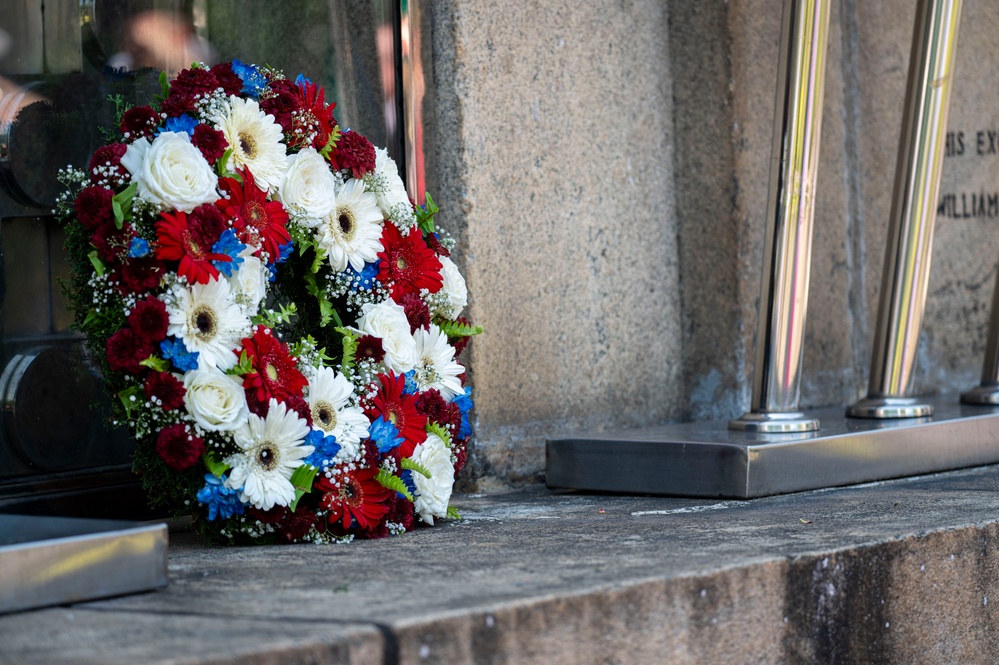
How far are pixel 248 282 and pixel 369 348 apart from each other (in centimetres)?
26

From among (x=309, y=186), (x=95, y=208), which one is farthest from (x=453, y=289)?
(x=95, y=208)

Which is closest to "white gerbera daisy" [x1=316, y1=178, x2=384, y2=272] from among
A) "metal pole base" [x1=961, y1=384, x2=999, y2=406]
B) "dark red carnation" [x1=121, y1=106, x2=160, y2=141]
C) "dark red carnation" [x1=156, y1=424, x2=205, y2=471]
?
"dark red carnation" [x1=121, y1=106, x2=160, y2=141]

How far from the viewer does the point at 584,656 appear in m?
1.60

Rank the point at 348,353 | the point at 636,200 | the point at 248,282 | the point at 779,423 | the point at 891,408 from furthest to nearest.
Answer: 1. the point at 636,200
2. the point at 891,408
3. the point at 779,423
4. the point at 348,353
5. the point at 248,282

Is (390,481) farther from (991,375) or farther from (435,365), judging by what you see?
(991,375)

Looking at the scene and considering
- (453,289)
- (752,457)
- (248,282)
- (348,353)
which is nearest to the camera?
(248,282)

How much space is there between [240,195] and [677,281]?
5.06 feet

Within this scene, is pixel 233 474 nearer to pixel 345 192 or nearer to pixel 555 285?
pixel 345 192

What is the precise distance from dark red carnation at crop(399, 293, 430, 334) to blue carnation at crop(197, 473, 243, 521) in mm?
481

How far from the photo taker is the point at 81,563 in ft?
5.45

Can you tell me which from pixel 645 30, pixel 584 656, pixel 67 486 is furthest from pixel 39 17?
pixel 584 656

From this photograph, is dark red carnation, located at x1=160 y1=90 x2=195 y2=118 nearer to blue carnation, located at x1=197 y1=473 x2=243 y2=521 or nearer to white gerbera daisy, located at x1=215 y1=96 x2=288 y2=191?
Answer: white gerbera daisy, located at x1=215 y1=96 x2=288 y2=191

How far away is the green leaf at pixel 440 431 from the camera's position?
236 centimetres

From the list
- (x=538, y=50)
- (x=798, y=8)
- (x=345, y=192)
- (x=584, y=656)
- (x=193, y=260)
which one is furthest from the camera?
(x=538, y=50)
